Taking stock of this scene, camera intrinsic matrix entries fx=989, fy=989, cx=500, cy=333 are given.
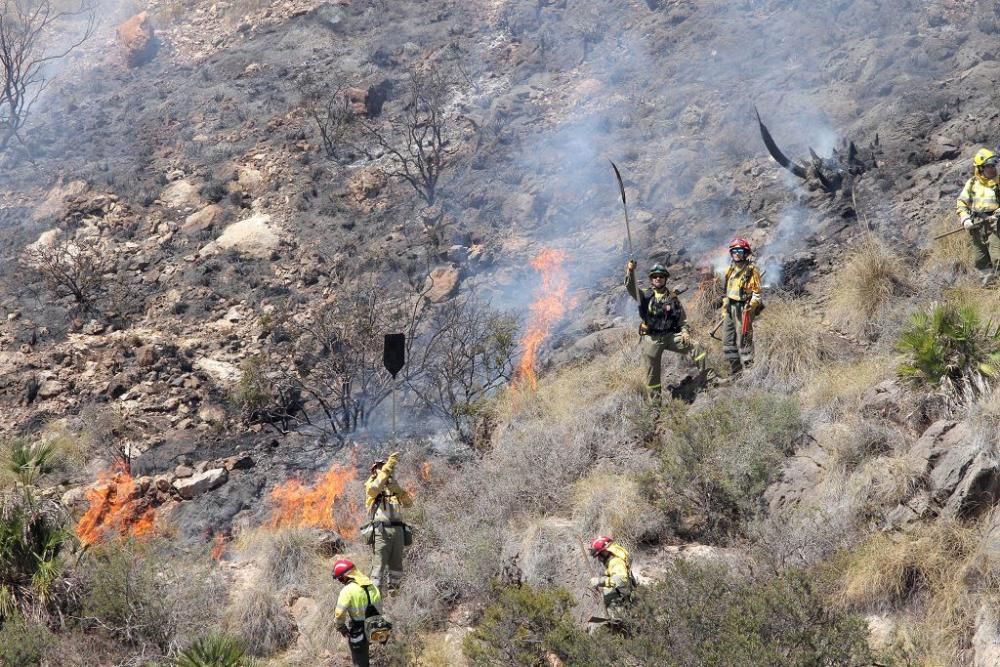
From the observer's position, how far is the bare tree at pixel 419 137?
21906 mm

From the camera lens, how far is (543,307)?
1709 cm

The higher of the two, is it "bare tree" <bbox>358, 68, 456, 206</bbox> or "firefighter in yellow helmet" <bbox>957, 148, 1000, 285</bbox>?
"firefighter in yellow helmet" <bbox>957, 148, 1000, 285</bbox>

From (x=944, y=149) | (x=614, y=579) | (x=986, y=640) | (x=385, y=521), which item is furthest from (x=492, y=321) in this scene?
(x=986, y=640)

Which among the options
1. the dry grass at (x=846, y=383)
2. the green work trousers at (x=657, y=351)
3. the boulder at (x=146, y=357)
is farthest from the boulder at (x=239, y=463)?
the dry grass at (x=846, y=383)

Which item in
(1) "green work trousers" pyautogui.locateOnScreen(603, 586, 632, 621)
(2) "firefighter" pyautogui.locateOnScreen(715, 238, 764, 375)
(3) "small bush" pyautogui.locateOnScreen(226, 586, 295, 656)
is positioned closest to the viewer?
(1) "green work trousers" pyautogui.locateOnScreen(603, 586, 632, 621)

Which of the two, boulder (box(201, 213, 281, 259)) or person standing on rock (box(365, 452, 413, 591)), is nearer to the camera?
person standing on rock (box(365, 452, 413, 591))

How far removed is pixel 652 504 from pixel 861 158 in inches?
363

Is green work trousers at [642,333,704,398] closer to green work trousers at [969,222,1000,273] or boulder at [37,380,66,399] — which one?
green work trousers at [969,222,1000,273]

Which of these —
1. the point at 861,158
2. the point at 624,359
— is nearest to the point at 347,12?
the point at 861,158

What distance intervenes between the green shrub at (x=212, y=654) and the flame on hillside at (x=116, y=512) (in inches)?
154

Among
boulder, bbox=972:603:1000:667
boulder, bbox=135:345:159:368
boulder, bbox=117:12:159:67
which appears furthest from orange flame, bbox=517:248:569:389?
boulder, bbox=117:12:159:67

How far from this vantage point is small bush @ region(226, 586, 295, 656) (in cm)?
943

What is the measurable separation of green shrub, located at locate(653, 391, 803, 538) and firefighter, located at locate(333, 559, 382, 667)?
277cm

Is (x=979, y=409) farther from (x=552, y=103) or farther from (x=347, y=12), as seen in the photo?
(x=347, y=12)
